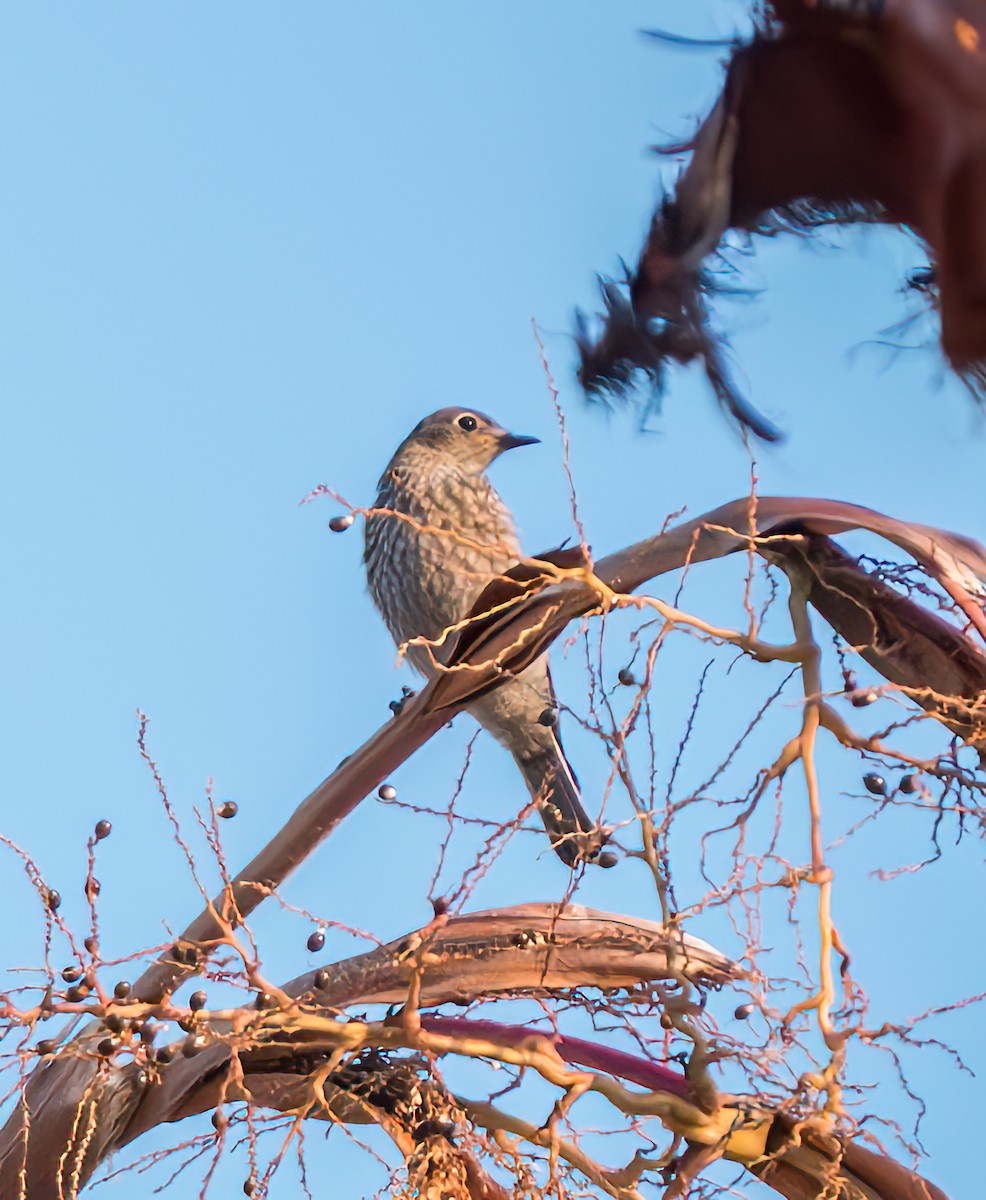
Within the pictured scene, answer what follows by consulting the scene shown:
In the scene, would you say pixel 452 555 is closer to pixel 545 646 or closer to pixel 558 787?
pixel 558 787

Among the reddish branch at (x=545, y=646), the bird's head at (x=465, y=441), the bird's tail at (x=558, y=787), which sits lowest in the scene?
the reddish branch at (x=545, y=646)

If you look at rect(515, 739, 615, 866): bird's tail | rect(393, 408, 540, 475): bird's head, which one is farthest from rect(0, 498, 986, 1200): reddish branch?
rect(393, 408, 540, 475): bird's head

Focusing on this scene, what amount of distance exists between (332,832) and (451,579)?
3.09 feet

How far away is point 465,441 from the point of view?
7.54 feet

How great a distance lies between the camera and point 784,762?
996 millimetres

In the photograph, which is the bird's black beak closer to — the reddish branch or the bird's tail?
the bird's tail

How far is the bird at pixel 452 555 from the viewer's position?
2053 millimetres

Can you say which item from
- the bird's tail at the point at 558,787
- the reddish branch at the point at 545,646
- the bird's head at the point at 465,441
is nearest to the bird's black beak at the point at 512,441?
the bird's head at the point at 465,441

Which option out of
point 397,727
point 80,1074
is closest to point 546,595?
point 397,727

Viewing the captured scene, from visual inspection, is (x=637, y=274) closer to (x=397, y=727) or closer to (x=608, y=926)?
(x=397, y=727)

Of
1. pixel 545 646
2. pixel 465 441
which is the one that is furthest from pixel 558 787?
pixel 545 646

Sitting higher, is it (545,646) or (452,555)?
(452,555)

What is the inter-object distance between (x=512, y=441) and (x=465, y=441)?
0.25ft

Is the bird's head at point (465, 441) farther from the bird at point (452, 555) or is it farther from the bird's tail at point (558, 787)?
the bird's tail at point (558, 787)
